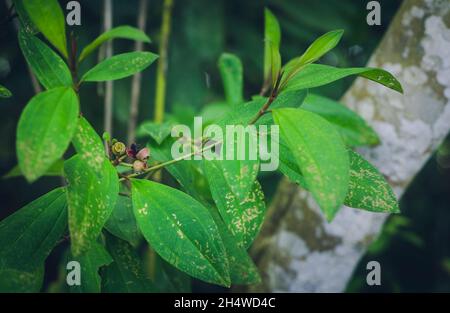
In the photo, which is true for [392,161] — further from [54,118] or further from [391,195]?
[54,118]

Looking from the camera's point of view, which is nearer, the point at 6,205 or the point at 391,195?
the point at 391,195

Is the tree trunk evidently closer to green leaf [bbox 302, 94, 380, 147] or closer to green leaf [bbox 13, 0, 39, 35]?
green leaf [bbox 302, 94, 380, 147]

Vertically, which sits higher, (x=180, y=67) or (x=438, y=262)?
(x=180, y=67)

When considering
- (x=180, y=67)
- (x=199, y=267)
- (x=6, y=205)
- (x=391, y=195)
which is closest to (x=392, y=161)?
(x=391, y=195)

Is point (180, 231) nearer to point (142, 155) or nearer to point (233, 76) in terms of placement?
point (142, 155)

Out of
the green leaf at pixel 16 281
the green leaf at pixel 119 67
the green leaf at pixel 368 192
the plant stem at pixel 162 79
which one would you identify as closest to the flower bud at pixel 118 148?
the green leaf at pixel 119 67

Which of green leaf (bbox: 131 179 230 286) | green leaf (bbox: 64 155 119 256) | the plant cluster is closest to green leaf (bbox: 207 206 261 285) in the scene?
the plant cluster

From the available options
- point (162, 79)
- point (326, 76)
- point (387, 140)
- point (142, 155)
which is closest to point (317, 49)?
point (326, 76)

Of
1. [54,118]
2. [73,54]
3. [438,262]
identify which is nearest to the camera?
[54,118]
